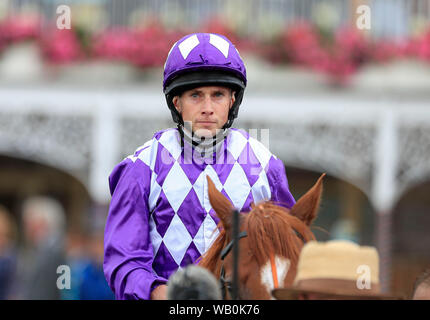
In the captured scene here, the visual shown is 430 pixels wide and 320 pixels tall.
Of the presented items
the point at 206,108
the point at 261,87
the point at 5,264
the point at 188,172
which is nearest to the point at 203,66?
the point at 206,108

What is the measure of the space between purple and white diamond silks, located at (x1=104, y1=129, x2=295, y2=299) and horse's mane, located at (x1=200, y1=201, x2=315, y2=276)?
0.88ft

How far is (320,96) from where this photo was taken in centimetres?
977

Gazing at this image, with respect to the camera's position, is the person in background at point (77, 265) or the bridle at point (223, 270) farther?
the person in background at point (77, 265)

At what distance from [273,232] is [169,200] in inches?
21.5

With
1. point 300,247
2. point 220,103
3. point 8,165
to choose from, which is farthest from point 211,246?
point 8,165

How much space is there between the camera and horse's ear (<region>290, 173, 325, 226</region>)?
2.51m

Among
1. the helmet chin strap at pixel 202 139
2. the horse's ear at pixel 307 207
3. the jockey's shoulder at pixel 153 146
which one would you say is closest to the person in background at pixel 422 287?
the horse's ear at pixel 307 207

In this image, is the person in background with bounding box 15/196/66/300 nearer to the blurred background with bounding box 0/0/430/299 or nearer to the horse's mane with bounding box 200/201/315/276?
the blurred background with bounding box 0/0/430/299

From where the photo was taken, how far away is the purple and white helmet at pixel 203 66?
2826 millimetres

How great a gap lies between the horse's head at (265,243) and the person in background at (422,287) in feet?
1.47

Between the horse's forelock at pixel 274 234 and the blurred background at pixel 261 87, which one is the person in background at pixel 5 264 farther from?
the horse's forelock at pixel 274 234

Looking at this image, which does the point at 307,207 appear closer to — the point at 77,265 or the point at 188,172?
the point at 188,172

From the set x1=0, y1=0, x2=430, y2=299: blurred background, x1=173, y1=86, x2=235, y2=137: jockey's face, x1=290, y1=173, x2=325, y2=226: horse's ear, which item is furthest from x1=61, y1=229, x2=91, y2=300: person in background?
x1=290, y1=173, x2=325, y2=226: horse's ear
